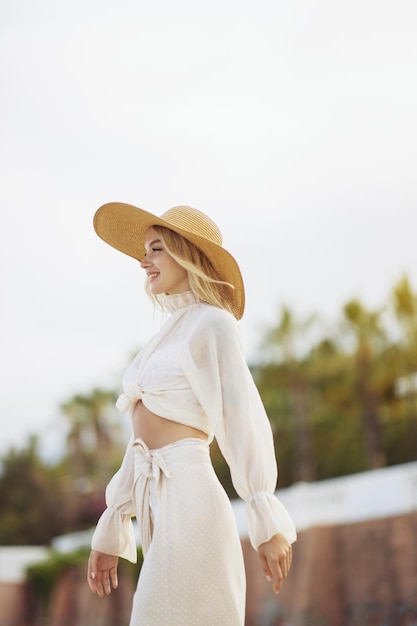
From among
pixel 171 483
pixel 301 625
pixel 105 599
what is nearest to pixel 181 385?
pixel 171 483

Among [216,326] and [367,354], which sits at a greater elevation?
[367,354]

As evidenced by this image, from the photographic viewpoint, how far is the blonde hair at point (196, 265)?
121 inches

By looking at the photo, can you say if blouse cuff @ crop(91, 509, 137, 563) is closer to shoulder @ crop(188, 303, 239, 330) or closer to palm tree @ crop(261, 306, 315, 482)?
shoulder @ crop(188, 303, 239, 330)

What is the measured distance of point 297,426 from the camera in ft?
99.8

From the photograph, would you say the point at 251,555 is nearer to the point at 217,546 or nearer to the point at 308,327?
the point at 308,327

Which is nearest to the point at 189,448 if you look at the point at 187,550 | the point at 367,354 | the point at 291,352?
the point at 187,550

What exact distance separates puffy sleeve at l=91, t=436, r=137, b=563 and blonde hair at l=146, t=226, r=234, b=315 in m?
0.48

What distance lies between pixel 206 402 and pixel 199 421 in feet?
0.25

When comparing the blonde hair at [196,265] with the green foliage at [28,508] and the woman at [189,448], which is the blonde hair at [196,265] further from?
the green foliage at [28,508]

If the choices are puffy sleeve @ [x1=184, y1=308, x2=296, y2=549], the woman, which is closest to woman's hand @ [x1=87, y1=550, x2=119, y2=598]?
the woman

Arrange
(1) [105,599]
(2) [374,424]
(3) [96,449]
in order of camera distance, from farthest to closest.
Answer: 1. (3) [96,449]
2. (2) [374,424]
3. (1) [105,599]

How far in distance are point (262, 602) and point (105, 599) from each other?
4.73 metres

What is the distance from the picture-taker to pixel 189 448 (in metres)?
2.86

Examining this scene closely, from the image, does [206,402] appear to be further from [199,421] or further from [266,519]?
[266,519]
